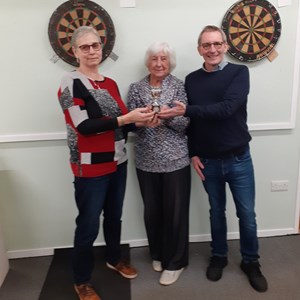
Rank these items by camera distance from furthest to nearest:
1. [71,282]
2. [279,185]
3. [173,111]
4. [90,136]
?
[279,185]
[71,282]
[173,111]
[90,136]

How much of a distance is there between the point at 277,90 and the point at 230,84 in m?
0.67

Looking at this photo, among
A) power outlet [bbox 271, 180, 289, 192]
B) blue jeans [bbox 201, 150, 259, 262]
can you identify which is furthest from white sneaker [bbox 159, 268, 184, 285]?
power outlet [bbox 271, 180, 289, 192]

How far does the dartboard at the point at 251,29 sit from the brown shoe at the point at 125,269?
1626 mm

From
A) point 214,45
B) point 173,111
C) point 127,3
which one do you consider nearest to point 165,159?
point 173,111

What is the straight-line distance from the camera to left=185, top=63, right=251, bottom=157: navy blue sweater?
5.63ft

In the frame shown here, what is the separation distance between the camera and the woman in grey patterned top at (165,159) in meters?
1.84

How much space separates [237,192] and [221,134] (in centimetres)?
38

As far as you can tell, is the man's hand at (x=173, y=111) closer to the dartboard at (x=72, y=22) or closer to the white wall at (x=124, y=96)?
the white wall at (x=124, y=96)

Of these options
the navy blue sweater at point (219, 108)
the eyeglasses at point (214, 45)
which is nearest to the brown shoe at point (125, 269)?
the navy blue sweater at point (219, 108)

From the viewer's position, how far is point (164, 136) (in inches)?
73.2

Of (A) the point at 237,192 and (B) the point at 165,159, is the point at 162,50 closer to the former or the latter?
(B) the point at 165,159

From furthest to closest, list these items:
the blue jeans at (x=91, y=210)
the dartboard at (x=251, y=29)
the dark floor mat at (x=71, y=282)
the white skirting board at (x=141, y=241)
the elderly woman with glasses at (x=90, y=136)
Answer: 1. the white skirting board at (x=141, y=241)
2. the dartboard at (x=251, y=29)
3. the dark floor mat at (x=71, y=282)
4. the blue jeans at (x=91, y=210)
5. the elderly woman with glasses at (x=90, y=136)

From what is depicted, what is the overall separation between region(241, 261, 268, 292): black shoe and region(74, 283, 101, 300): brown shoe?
966 mm

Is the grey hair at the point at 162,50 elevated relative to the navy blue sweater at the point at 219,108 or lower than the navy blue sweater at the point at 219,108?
elevated
